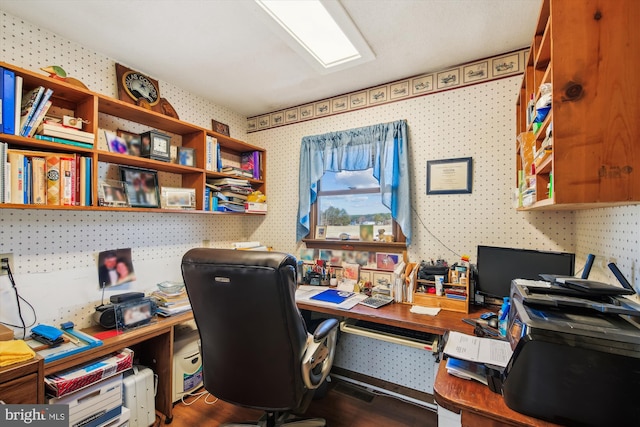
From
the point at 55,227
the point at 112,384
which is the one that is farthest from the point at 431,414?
the point at 55,227

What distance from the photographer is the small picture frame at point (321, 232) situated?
283 cm

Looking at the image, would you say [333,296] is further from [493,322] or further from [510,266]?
[510,266]

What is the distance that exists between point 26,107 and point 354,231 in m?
2.33

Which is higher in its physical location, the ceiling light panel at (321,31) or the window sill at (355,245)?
the ceiling light panel at (321,31)

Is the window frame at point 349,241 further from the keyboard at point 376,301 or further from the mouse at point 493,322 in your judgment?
the mouse at point 493,322

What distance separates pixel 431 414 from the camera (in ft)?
6.86

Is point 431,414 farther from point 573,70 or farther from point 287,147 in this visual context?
point 287,147

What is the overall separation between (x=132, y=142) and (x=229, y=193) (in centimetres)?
86

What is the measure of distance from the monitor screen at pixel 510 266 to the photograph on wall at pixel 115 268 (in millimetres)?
2534

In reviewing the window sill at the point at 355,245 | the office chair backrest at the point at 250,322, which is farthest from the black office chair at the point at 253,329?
the window sill at the point at 355,245

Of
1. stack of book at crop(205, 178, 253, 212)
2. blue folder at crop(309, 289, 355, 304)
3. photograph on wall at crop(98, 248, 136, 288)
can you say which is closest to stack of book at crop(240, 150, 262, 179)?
stack of book at crop(205, 178, 253, 212)

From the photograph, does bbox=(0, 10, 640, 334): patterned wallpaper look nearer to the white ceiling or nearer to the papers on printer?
the white ceiling

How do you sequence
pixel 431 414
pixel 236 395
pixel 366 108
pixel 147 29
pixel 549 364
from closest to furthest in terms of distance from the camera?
1. pixel 549 364
2. pixel 236 395
3. pixel 147 29
4. pixel 431 414
5. pixel 366 108

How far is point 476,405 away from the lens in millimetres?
869
